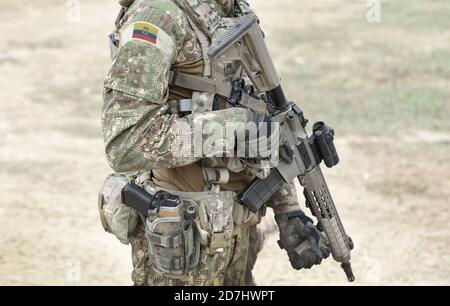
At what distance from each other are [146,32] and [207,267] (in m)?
0.98

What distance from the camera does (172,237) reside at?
3344 millimetres

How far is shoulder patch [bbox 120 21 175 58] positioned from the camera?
10.2 ft

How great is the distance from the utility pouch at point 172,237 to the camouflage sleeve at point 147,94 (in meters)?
0.20

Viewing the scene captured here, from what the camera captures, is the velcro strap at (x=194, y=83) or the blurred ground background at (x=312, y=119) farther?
the blurred ground background at (x=312, y=119)

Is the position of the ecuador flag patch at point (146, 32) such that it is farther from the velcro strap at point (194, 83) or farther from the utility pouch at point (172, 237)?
the utility pouch at point (172, 237)

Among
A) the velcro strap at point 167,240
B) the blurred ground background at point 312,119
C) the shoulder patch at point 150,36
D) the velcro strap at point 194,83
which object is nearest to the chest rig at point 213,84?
the velcro strap at point 194,83

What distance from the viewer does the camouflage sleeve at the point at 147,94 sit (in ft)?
10.2

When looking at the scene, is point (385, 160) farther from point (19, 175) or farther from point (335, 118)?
point (19, 175)

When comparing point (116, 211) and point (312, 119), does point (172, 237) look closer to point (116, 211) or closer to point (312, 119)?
point (116, 211)

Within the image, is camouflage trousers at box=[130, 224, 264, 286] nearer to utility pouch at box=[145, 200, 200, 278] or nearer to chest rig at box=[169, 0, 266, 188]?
utility pouch at box=[145, 200, 200, 278]

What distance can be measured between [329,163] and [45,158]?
4554 millimetres

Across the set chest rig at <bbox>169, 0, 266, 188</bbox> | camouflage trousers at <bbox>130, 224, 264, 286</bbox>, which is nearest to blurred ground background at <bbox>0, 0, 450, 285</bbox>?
camouflage trousers at <bbox>130, 224, 264, 286</bbox>

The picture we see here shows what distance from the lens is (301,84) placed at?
32.5 feet

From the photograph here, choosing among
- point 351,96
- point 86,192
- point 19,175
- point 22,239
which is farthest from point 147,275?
point 351,96
